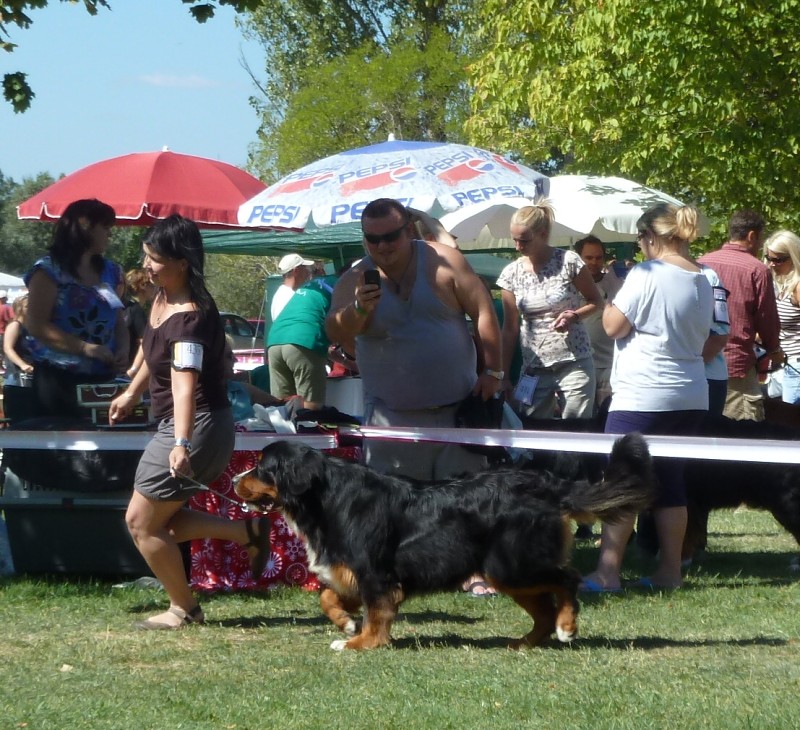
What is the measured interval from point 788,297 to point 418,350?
416 cm

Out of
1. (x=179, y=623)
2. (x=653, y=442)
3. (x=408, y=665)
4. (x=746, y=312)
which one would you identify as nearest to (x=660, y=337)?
(x=653, y=442)

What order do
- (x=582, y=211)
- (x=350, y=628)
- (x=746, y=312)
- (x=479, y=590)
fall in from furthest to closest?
(x=582, y=211) → (x=746, y=312) → (x=479, y=590) → (x=350, y=628)

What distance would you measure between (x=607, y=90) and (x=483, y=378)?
419 inches

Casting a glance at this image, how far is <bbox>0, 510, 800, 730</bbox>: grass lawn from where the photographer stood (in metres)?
3.92

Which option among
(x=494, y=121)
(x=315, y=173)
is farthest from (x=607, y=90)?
(x=315, y=173)

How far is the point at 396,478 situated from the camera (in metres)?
5.17

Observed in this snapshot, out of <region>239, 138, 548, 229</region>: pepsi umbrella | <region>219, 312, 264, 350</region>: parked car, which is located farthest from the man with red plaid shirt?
<region>219, 312, 264, 350</region>: parked car

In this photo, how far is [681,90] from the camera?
561 inches

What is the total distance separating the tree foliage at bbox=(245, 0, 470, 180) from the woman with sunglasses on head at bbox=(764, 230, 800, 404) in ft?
83.0

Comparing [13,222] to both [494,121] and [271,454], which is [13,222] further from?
[271,454]

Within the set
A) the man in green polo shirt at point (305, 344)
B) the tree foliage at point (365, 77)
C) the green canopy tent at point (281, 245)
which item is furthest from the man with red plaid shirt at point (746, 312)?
the tree foliage at point (365, 77)

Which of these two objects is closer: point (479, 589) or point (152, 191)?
point (479, 589)

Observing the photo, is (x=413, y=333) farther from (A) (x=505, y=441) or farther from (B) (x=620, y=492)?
(B) (x=620, y=492)

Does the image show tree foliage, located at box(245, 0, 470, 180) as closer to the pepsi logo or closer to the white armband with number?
the pepsi logo
